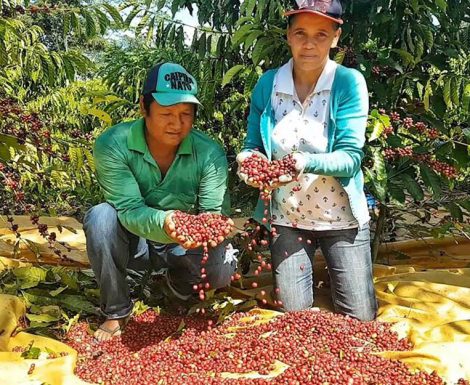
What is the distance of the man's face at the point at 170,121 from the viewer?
199cm

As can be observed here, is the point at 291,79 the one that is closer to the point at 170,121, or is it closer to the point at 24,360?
the point at 170,121

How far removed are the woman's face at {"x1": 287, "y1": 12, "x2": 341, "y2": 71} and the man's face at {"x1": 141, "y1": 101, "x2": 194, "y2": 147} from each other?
1.40 ft

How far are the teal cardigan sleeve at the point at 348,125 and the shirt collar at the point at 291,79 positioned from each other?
3 cm

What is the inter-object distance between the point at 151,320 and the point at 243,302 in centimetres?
40

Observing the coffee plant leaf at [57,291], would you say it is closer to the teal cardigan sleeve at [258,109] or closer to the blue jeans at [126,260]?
the blue jeans at [126,260]

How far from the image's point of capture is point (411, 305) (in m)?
2.32

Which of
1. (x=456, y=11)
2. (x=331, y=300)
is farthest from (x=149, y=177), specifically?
(x=456, y=11)

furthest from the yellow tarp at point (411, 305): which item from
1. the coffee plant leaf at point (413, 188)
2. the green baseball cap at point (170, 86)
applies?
the green baseball cap at point (170, 86)

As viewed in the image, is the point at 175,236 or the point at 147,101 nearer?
the point at 175,236

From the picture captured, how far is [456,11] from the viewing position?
8.38ft

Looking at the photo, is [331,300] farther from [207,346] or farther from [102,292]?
[102,292]

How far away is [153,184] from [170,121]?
0.26 metres

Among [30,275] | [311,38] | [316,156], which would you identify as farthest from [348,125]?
[30,275]

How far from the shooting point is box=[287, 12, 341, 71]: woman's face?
6.50 feet
